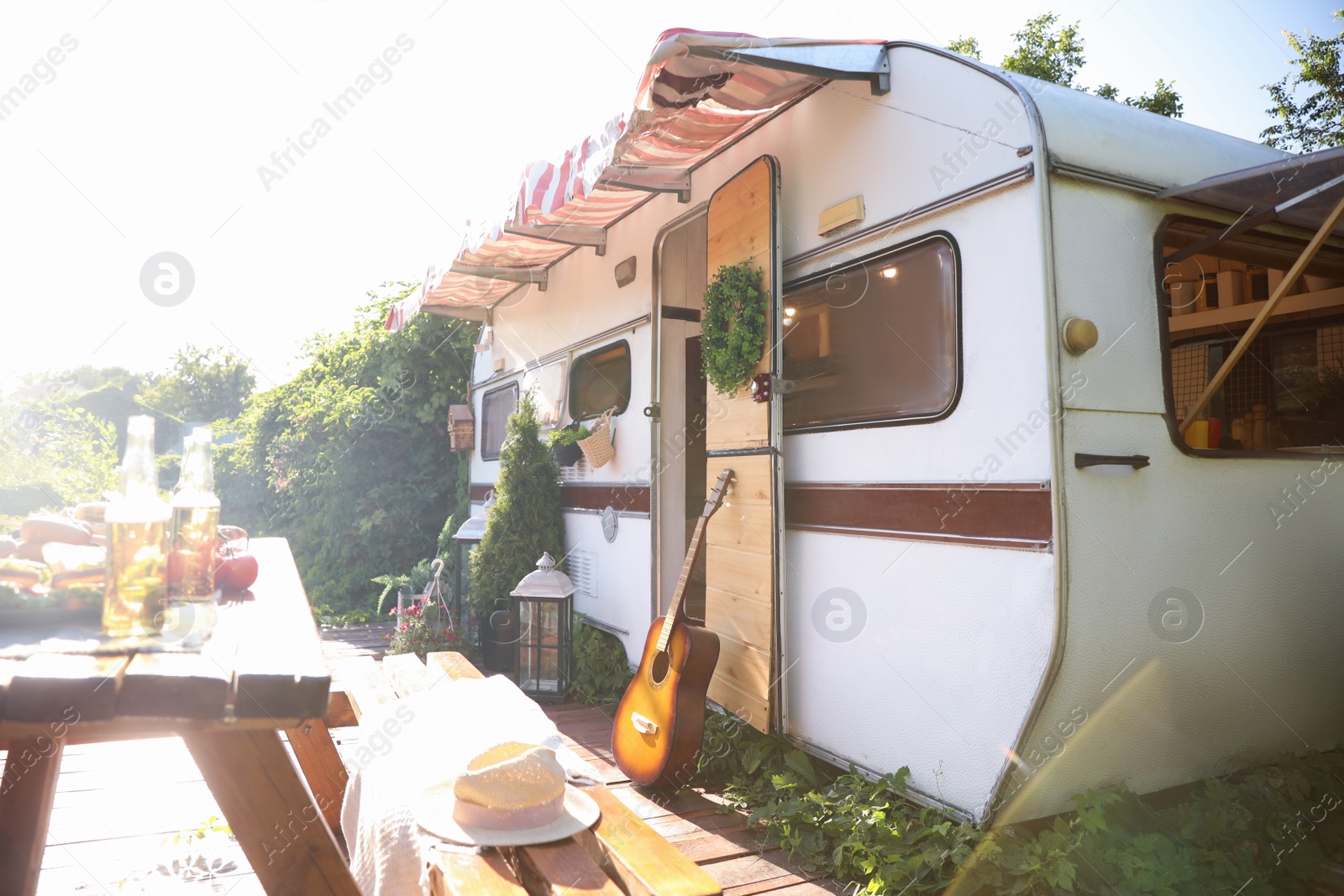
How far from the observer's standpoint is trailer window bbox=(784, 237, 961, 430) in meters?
3.25

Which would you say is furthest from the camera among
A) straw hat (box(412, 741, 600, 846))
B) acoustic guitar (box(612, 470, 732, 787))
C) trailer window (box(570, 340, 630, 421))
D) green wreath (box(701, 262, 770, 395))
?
trailer window (box(570, 340, 630, 421))

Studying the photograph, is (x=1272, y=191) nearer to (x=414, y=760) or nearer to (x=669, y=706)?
(x=669, y=706)

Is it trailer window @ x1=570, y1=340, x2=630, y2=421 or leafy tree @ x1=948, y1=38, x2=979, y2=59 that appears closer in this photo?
trailer window @ x1=570, y1=340, x2=630, y2=421

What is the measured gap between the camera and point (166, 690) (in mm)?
1209

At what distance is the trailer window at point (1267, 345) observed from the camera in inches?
177

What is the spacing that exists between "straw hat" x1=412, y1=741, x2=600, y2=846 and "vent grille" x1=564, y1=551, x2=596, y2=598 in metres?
4.13

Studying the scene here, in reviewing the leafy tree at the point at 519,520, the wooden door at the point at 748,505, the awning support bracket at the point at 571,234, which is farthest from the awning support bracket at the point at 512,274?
A: the wooden door at the point at 748,505

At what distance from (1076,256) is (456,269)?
4.86 metres

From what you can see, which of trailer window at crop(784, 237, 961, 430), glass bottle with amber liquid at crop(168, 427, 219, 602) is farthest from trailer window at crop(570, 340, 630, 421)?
glass bottle with amber liquid at crop(168, 427, 219, 602)

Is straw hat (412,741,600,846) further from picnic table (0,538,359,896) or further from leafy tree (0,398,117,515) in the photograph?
leafy tree (0,398,117,515)

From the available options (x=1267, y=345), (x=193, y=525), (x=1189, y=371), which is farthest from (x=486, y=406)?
(x=193, y=525)

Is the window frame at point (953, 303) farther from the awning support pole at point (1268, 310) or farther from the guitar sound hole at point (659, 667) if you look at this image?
the guitar sound hole at point (659, 667)

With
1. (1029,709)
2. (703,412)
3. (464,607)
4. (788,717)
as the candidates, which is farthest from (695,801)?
(464,607)

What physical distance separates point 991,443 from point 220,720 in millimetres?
2577
